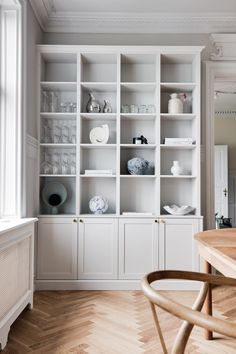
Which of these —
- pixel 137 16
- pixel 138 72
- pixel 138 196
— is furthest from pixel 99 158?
pixel 137 16

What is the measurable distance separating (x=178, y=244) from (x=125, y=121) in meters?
1.47

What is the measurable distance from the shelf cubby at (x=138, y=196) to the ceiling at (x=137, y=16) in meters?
1.75

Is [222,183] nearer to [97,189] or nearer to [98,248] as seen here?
[97,189]

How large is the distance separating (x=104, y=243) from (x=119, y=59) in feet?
6.30

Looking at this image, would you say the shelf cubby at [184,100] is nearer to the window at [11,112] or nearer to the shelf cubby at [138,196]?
the shelf cubby at [138,196]

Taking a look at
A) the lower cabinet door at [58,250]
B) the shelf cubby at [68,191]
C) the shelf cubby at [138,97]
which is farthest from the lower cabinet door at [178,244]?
A: the shelf cubby at [138,97]

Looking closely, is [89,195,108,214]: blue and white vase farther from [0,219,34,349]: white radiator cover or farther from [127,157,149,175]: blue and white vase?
[0,219,34,349]: white radiator cover

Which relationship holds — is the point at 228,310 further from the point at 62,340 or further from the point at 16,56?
the point at 16,56

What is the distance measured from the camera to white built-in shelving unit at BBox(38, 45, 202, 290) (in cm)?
337

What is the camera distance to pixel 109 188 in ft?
11.9

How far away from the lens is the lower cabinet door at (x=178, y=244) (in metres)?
3.28

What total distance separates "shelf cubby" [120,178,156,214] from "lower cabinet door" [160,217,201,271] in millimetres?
404

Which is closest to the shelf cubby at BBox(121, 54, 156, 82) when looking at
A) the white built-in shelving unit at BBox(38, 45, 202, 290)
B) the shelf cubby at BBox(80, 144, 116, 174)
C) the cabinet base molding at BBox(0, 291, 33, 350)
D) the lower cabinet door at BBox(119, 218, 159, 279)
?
the white built-in shelving unit at BBox(38, 45, 202, 290)

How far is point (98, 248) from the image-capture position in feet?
10.8
